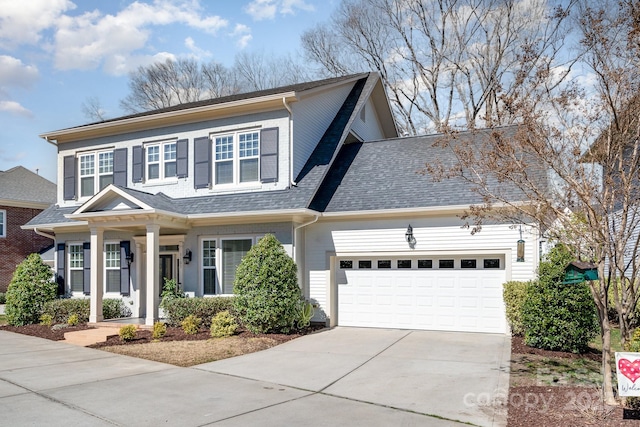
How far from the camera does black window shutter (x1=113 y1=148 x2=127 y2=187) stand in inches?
644

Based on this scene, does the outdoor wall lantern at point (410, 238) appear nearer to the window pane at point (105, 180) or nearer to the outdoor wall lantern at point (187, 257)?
the outdoor wall lantern at point (187, 257)

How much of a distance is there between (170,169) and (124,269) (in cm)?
343

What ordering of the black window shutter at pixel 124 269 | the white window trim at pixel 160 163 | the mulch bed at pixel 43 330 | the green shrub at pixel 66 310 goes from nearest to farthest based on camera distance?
1. the mulch bed at pixel 43 330
2. the green shrub at pixel 66 310
3. the white window trim at pixel 160 163
4. the black window shutter at pixel 124 269

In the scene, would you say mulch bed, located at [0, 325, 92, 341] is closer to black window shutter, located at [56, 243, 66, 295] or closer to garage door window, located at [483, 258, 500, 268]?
black window shutter, located at [56, 243, 66, 295]

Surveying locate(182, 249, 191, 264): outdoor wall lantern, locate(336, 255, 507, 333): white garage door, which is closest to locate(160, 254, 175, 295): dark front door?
locate(182, 249, 191, 264): outdoor wall lantern

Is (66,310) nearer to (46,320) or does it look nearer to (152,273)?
(46,320)

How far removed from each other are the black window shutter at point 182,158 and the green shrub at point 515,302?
9578 mm

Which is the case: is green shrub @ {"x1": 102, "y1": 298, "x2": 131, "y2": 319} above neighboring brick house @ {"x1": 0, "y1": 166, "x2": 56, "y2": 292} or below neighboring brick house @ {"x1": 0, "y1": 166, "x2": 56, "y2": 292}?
below

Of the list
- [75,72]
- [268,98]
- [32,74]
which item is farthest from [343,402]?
[32,74]

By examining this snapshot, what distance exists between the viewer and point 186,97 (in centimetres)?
3622

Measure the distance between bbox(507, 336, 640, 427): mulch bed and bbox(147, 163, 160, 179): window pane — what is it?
12.2 metres

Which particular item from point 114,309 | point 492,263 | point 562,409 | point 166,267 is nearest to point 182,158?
point 166,267

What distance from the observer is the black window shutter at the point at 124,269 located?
15.9 meters

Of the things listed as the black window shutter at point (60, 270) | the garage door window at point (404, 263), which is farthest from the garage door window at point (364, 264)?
the black window shutter at point (60, 270)
